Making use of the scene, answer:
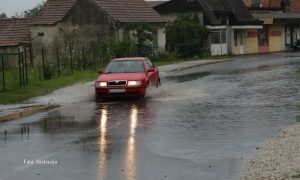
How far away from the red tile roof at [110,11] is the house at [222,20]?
8231 mm

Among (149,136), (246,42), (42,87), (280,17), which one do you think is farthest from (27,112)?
(280,17)

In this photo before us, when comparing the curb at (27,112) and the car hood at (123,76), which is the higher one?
the car hood at (123,76)

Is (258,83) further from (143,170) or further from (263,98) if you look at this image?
(143,170)

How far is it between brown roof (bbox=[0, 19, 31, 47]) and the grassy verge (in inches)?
691

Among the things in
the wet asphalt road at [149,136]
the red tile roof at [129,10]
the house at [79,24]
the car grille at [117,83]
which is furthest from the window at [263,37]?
the car grille at [117,83]

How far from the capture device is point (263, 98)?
2059 centimetres

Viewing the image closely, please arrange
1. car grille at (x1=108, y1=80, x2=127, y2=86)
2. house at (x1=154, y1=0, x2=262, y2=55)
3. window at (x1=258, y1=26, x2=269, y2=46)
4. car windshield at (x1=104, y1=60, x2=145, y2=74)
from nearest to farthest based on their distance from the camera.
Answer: car grille at (x1=108, y1=80, x2=127, y2=86), car windshield at (x1=104, y1=60, x2=145, y2=74), house at (x1=154, y1=0, x2=262, y2=55), window at (x1=258, y1=26, x2=269, y2=46)

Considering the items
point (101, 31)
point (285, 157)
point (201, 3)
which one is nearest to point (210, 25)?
point (201, 3)

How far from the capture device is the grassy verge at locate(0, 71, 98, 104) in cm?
2223

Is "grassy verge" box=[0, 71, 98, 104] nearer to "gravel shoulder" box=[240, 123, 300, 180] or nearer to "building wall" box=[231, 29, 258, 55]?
"gravel shoulder" box=[240, 123, 300, 180]

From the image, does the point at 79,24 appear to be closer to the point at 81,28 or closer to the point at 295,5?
the point at 81,28

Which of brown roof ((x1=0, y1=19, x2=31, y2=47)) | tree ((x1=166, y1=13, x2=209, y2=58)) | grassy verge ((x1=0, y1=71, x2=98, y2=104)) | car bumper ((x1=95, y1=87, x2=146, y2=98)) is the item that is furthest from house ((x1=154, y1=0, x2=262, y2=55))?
car bumper ((x1=95, y1=87, x2=146, y2=98))

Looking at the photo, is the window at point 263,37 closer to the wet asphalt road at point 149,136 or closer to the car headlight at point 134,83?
the wet asphalt road at point 149,136

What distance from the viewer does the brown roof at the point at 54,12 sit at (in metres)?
47.9
